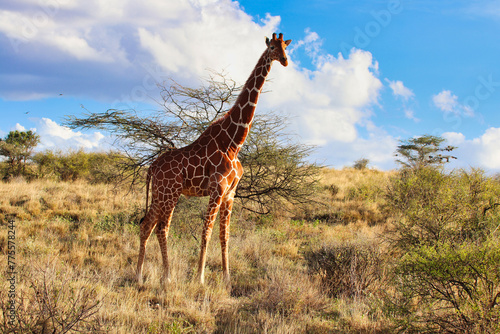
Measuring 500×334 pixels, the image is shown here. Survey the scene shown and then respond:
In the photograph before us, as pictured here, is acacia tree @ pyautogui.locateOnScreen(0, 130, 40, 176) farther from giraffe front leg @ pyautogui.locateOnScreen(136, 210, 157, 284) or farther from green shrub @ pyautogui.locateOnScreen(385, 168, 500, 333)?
green shrub @ pyautogui.locateOnScreen(385, 168, 500, 333)

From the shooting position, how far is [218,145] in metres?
6.26

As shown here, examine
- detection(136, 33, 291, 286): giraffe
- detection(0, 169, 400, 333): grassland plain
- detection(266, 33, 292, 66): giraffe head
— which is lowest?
detection(0, 169, 400, 333): grassland plain

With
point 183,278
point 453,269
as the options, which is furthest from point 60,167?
point 453,269

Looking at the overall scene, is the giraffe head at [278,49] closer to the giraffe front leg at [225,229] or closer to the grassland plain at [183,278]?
the giraffe front leg at [225,229]

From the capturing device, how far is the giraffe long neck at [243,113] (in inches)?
243

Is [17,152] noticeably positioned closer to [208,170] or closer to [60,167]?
[60,167]

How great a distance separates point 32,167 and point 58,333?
23.3 metres

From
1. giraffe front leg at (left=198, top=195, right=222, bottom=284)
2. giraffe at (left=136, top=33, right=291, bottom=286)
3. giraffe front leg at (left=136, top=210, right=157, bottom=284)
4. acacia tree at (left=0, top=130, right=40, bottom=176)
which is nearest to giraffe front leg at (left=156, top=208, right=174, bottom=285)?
giraffe at (left=136, top=33, right=291, bottom=286)

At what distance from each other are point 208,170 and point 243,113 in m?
1.16

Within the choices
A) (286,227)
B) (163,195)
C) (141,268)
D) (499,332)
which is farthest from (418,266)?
(286,227)

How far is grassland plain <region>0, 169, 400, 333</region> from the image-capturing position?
4.40 metres

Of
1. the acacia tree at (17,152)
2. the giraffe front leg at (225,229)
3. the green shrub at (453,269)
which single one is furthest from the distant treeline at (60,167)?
the green shrub at (453,269)

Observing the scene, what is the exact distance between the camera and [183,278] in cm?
627

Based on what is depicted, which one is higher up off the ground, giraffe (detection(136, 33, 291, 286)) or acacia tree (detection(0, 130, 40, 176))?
acacia tree (detection(0, 130, 40, 176))
